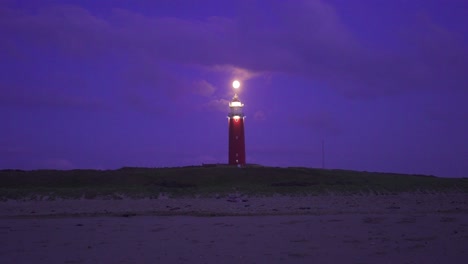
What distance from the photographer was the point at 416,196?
23.0 m

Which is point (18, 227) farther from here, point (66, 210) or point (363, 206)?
point (363, 206)

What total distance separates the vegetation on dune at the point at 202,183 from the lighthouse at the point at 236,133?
11.2 meters

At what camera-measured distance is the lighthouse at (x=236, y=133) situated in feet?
150

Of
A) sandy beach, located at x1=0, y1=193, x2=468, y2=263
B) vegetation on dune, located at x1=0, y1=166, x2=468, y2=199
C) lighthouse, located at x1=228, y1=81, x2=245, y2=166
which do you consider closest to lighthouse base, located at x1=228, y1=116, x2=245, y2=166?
lighthouse, located at x1=228, y1=81, x2=245, y2=166

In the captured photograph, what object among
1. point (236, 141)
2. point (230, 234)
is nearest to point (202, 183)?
point (236, 141)

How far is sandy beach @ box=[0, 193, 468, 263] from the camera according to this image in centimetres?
941

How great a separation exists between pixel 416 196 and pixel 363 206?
5251 mm

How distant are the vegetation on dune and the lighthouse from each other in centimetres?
1122

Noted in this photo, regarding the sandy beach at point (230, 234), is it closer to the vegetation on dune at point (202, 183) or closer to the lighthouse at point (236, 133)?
the vegetation on dune at point (202, 183)

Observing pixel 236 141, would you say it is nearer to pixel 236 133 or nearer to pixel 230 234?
pixel 236 133

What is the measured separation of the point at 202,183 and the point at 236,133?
17320 millimetres

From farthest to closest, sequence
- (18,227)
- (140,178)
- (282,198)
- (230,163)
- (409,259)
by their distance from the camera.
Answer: (230,163)
(140,178)
(282,198)
(18,227)
(409,259)

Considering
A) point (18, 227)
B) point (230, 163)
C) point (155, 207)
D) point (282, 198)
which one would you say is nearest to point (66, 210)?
point (155, 207)

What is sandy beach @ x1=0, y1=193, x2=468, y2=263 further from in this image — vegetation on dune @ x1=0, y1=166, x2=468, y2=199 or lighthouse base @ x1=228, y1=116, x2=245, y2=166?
lighthouse base @ x1=228, y1=116, x2=245, y2=166
